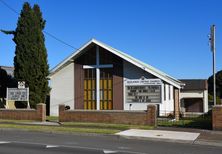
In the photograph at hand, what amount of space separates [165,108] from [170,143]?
1828cm

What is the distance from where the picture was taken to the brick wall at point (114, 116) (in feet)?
82.2

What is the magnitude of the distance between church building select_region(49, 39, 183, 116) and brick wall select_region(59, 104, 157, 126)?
19.3 feet

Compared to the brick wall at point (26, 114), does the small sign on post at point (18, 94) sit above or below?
above

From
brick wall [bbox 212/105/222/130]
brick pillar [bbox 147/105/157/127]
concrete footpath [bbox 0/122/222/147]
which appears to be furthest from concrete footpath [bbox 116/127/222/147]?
brick pillar [bbox 147/105/157/127]

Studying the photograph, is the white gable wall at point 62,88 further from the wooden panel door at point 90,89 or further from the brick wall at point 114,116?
the brick wall at point 114,116

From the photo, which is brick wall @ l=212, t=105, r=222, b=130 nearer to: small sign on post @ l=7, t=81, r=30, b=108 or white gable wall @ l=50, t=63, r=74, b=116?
small sign on post @ l=7, t=81, r=30, b=108

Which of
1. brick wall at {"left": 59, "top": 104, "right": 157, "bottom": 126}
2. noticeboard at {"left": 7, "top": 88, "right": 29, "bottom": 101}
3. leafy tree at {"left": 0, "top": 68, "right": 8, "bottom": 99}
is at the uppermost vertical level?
leafy tree at {"left": 0, "top": 68, "right": 8, "bottom": 99}

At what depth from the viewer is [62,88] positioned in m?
35.9

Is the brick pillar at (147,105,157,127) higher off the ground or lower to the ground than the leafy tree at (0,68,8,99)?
lower

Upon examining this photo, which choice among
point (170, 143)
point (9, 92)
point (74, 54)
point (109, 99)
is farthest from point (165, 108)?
point (170, 143)

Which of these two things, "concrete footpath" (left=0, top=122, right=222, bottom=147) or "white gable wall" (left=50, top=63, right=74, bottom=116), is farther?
"white gable wall" (left=50, top=63, right=74, bottom=116)

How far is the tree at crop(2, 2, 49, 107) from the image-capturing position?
1403 inches

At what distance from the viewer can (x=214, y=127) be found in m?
21.6

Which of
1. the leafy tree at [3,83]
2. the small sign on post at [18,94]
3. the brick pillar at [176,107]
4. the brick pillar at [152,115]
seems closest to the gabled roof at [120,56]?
the brick pillar at [176,107]
